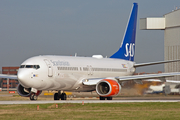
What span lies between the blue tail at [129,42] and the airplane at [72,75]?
1.75 metres

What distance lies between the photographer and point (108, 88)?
3347 cm

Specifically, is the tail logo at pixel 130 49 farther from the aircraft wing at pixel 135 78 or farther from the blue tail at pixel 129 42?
the aircraft wing at pixel 135 78

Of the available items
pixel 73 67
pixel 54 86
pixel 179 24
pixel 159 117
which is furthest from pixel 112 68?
pixel 179 24

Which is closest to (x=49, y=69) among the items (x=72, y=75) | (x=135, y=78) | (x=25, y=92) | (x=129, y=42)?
(x=72, y=75)

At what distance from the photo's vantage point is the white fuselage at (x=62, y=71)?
29594 mm

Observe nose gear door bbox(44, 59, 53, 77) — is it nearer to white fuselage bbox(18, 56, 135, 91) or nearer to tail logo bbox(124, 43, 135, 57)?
white fuselage bbox(18, 56, 135, 91)

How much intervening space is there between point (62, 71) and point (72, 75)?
150cm

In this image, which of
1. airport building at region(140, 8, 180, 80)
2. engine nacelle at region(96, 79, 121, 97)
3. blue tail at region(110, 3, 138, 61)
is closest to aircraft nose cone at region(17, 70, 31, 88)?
engine nacelle at region(96, 79, 121, 97)

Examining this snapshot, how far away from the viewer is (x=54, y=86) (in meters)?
31.5

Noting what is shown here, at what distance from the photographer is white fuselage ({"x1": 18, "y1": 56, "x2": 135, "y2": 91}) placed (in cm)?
2959

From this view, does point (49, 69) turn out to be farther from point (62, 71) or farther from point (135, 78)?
point (135, 78)

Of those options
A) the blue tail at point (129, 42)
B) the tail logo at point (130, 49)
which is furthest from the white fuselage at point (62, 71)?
the tail logo at point (130, 49)

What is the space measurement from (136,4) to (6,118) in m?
30.7

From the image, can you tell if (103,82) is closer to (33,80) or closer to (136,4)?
(33,80)
